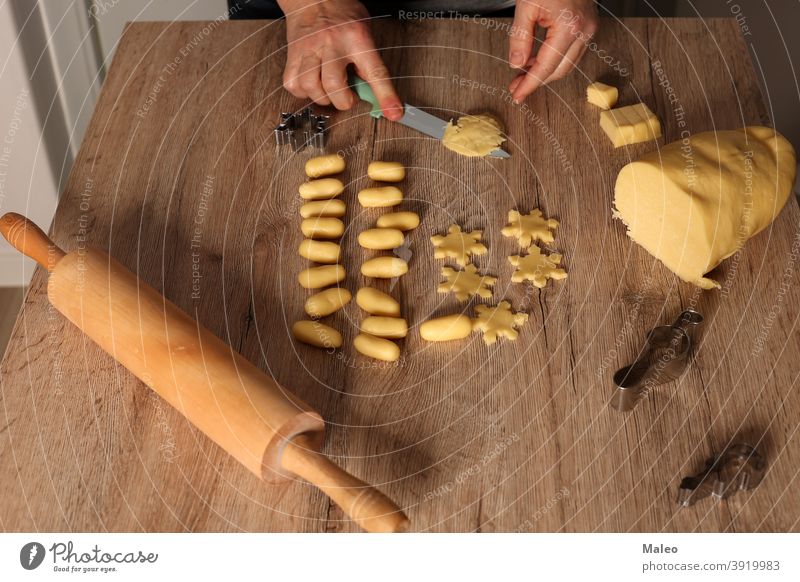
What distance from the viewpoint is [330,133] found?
1121mm

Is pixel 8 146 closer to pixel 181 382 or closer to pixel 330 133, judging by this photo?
pixel 330 133

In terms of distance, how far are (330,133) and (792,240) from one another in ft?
1.87

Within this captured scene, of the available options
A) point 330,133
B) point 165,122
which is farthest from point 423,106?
point 165,122

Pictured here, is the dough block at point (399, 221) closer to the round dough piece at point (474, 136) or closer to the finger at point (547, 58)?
the round dough piece at point (474, 136)

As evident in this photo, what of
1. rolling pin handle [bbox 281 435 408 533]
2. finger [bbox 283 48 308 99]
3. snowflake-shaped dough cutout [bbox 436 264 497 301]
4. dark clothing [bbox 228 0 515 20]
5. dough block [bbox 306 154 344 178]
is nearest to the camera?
rolling pin handle [bbox 281 435 408 533]

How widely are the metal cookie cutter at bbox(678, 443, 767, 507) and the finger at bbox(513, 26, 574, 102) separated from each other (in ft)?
1.82

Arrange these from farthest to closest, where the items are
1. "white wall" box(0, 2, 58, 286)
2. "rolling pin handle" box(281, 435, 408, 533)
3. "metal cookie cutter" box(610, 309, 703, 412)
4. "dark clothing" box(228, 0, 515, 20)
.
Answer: "white wall" box(0, 2, 58, 286)
"dark clothing" box(228, 0, 515, 20)
"metal cookie cutter" box(610, 309, 703, 412)
"rolling pin handle" box(281, 435, 408, 533)

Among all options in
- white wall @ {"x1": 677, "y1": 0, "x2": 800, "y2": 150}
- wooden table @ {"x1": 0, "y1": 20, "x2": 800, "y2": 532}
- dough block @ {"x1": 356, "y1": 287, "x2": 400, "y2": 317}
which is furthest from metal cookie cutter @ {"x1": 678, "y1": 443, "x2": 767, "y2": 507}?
white wall @ {"x1": 677, "y1": 0, "x2": 800, "y2": 150}

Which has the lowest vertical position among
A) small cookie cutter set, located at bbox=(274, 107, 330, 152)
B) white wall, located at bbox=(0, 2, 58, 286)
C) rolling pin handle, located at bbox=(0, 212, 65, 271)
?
white wall, located at bbox=(0, 2, 58, 286)

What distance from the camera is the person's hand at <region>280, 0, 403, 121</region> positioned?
3.71 ft

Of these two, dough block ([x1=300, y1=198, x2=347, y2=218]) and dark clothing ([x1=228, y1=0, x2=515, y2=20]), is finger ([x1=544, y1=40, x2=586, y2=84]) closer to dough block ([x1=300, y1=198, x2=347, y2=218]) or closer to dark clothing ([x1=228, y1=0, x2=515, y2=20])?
dark clothing ([x1=228, y1=0, x2=515, y2=20])

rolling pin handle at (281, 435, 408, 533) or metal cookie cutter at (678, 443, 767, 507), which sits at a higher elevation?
rolling pin handle at (281, 435, 408, 533)

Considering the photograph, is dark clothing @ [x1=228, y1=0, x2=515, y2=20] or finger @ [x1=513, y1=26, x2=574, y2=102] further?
dark clothing @ [x1=228, y1=0, x2=515, y2=20]

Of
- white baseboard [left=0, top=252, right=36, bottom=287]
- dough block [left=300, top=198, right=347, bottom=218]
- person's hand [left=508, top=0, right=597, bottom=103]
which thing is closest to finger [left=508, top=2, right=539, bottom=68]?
person's hand [left=508, top=0, right=597, bottom=103]
